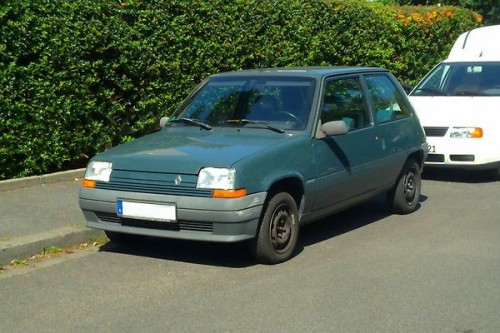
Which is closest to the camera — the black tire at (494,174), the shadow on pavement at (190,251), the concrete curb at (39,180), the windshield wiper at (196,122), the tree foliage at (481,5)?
the shadow on pavement at (190,251)

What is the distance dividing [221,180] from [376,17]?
1021cm

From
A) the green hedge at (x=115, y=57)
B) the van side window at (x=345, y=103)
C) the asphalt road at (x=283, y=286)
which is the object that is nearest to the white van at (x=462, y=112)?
the green hedge at (x=115, y=57)

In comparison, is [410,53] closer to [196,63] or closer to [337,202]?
[196,63]

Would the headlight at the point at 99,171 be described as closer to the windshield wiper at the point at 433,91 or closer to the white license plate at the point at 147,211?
the white license plate at the point at 147,211

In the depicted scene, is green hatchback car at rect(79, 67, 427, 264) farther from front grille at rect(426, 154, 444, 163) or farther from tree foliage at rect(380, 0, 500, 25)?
tree foliage at rect(380, 0, 500, 25)

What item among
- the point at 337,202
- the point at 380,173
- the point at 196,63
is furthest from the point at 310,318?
the point at 196,63

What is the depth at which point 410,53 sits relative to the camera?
16828 mm

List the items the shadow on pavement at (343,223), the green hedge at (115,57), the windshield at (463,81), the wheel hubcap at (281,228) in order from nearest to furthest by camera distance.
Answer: the wheel hubcap at (281,228) < the shadow on pavement at (343,223) < the green hedge at (115,57) < the windshield at (463,81)

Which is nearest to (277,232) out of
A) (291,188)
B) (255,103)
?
(291,188)

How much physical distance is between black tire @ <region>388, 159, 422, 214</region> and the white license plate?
3.35 m

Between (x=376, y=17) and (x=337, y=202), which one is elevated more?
(x=376, y=17)

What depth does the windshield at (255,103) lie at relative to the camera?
297 inches

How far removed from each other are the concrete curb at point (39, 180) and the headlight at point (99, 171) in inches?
116

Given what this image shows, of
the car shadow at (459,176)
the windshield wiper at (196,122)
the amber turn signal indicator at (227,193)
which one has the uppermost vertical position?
the windshield wiper at (196,122)
